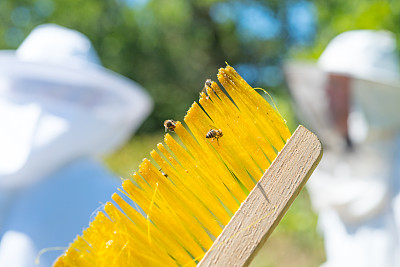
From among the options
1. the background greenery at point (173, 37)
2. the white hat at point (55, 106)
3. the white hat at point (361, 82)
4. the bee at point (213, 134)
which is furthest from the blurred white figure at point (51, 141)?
the background greenery at point (173, 37)

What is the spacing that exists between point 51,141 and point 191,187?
5.17ft

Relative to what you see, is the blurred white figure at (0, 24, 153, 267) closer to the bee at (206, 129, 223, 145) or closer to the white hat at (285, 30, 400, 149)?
the white hat at (285, 30, 400, 149)

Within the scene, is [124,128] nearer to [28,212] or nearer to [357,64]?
[28,212]

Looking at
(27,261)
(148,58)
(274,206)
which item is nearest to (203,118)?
(274,206)

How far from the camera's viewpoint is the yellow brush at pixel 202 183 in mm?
768

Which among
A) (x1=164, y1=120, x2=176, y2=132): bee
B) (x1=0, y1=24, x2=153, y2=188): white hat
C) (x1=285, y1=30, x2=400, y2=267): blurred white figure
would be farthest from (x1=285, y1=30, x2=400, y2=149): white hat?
(x1=164, y1=120, x2=176, y2=132): bee

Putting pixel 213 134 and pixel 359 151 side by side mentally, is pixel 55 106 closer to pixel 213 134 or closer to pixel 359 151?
pixel 359 151

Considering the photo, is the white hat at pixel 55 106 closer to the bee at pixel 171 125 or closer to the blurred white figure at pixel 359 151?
the blurred white figure at pixel 359 151

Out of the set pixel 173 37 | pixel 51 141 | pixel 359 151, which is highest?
pixel 51 141

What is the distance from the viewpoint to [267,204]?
0.74m

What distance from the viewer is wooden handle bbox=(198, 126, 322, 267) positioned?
720 mm

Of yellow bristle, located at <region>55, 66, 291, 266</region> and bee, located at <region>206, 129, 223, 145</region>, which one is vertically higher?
bee, located at <region>206, 129, 223, 145</region>

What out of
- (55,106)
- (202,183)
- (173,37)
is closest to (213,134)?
(202,183)

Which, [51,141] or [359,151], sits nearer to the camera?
[51,141]
